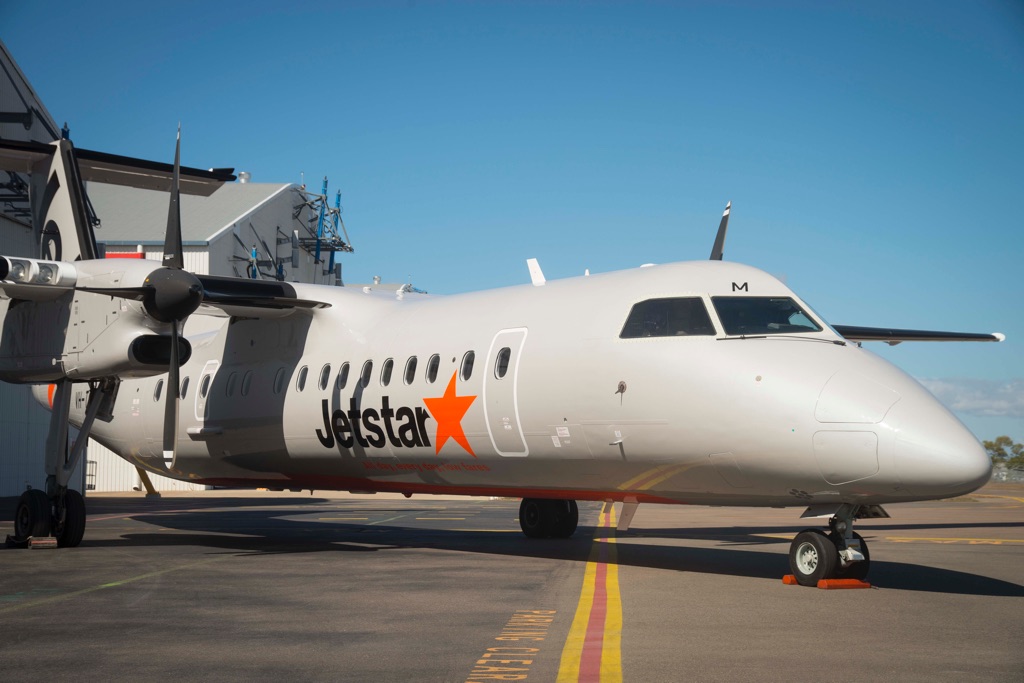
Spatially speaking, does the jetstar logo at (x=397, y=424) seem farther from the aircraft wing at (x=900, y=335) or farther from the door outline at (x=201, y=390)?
the aircraft wing at (x=900, y=335)

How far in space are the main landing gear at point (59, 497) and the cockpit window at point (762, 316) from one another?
9589 millimetres

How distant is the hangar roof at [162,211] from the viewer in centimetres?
4306

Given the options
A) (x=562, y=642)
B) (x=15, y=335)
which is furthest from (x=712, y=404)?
(x=15, y=335)

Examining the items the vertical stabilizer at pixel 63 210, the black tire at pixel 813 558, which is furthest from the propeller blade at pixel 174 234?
the black tire at pixel 813 558

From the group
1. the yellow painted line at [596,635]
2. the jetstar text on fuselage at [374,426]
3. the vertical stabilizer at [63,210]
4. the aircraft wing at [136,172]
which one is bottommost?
the yellow painted line at [596,635]

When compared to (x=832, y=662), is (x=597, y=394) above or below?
above

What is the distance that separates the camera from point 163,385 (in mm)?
18391

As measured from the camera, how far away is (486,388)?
12422mm

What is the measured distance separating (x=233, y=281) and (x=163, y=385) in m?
3.61

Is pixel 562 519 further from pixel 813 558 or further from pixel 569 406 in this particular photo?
pixel 813 558

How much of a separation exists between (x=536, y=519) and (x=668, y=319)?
22.2ft

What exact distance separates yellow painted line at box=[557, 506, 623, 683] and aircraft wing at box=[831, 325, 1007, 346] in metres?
9.59

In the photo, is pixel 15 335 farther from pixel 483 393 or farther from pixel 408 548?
pixel 483 393

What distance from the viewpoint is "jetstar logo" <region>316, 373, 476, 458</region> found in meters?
12.8
